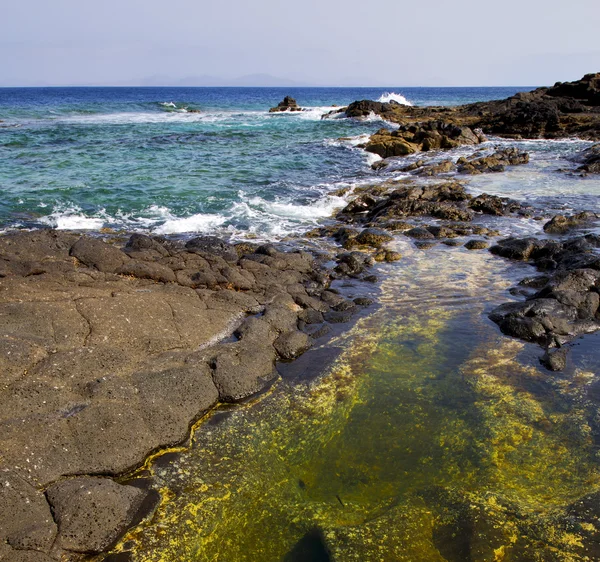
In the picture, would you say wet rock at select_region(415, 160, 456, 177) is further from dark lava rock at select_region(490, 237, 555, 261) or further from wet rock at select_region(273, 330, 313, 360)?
wet rock at select_region(273, 330, 313, 360)

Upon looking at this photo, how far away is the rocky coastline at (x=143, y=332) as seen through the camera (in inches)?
215

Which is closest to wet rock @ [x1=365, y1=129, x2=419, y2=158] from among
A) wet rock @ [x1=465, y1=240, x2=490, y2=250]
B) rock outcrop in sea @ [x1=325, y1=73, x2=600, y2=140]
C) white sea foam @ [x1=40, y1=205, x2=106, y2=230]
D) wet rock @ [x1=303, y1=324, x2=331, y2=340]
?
rock outcrop in sea @ [x1=325, y1=73, x2=600, y2=140]

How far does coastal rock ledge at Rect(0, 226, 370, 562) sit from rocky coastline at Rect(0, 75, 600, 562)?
20 millimetres

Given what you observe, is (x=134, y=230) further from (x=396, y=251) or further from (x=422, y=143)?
(x=422, y=143)

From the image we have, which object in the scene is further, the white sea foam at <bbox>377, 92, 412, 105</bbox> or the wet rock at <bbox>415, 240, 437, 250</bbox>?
the white sea foam at <bbox>377, 92, 412, 105</bbox>

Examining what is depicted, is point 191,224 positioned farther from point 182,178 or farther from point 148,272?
point 182,178

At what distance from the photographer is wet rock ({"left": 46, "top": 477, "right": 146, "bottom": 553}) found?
505 centimetres

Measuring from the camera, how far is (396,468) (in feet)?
20.0

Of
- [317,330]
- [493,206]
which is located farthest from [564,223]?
[317,330]

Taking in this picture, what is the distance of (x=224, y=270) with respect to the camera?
11172 mm

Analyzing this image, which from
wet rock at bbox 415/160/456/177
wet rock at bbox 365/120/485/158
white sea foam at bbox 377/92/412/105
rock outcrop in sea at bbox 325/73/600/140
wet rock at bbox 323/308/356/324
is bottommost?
wet rock at bbox 323/308/356/324

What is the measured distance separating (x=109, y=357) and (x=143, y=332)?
82cm

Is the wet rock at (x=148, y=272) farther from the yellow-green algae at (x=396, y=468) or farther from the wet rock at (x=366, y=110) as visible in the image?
the wet rock at (x=366, y=110)

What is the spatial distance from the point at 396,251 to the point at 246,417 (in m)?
8.49
